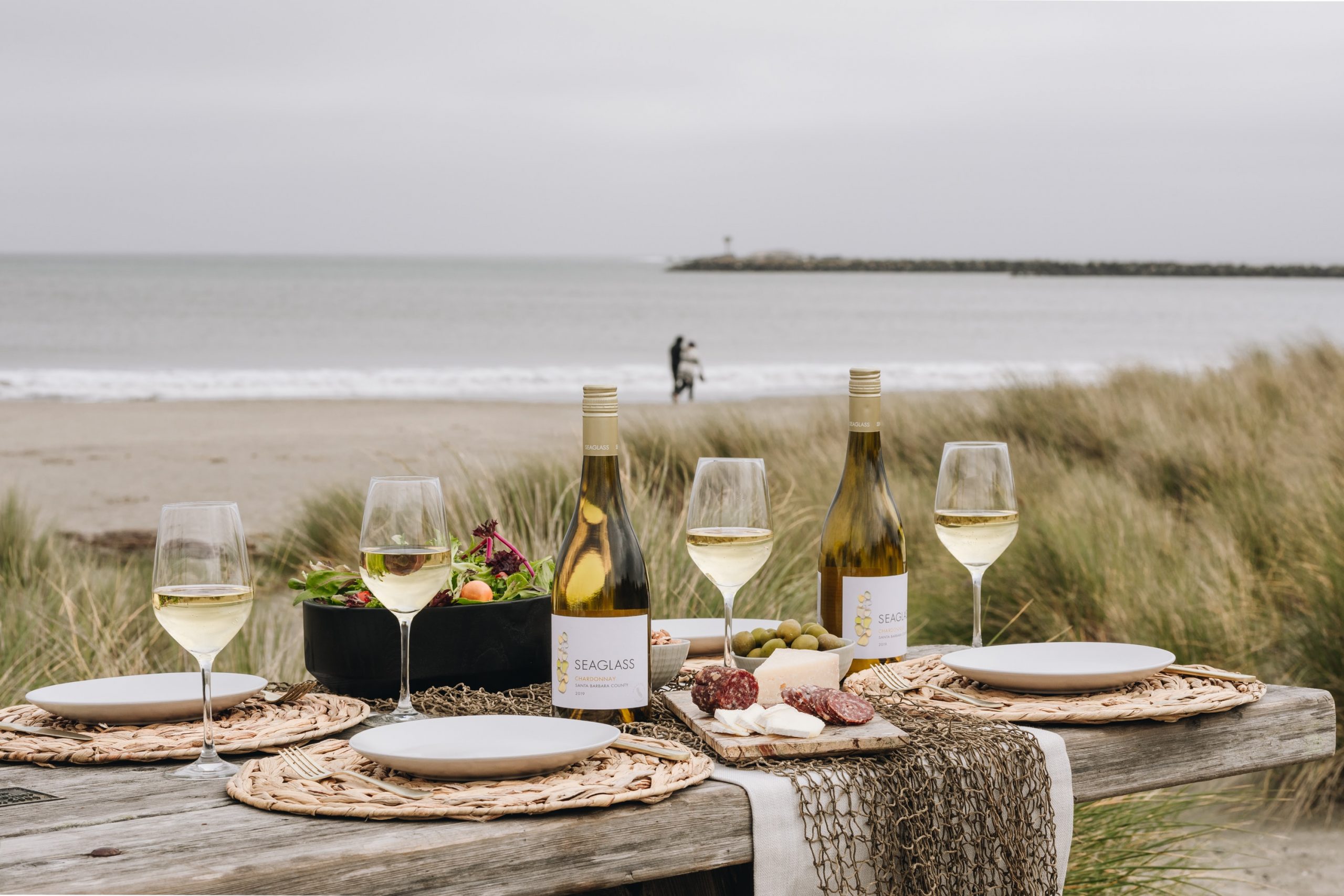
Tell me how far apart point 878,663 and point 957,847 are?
0.55 metres

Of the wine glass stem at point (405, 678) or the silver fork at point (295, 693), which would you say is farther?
the silver fork at point (295, 693)

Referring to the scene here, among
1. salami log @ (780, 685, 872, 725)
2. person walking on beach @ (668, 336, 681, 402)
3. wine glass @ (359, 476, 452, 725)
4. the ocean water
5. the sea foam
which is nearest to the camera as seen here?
salami log @ (780, 685, 872, 725)

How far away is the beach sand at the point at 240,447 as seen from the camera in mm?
9312

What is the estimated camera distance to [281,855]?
1139mm

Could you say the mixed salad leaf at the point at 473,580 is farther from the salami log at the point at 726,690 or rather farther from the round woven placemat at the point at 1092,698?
the round woven placemat at the point at 1092,698

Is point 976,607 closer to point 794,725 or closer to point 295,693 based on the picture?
point 794,725

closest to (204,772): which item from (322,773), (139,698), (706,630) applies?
(322,773)

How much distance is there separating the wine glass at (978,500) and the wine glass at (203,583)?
108 centimetres

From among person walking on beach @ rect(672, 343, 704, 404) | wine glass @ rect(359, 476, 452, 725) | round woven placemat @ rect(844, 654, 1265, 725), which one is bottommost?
round woven placemat @ rect(844, 654, 1265, 725)

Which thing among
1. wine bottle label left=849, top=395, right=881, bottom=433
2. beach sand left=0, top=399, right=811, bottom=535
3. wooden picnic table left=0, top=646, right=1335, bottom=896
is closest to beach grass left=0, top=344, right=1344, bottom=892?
beach sand left=0, top=399, right=811, bottom=535

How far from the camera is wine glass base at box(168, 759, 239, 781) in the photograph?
57.4 inches

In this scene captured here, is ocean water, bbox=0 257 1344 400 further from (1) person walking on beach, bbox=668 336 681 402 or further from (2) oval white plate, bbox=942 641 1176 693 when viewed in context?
(2) oval white plate, bbox=942 641 1176 693

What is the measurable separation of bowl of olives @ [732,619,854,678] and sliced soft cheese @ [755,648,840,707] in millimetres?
66

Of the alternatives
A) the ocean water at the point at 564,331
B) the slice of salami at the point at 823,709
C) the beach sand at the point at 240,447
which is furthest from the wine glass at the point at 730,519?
the ocean water at the point at 564,331
